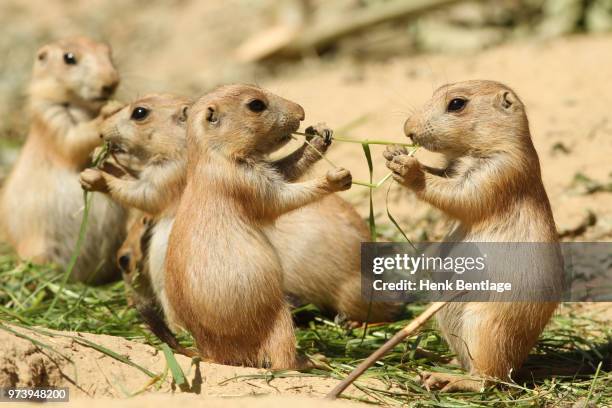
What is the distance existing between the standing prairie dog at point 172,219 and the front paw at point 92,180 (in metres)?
0.03

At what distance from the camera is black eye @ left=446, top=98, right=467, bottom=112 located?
6.29m

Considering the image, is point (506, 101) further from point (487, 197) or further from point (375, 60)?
point (375, 60)

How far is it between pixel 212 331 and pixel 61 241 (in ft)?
12.1

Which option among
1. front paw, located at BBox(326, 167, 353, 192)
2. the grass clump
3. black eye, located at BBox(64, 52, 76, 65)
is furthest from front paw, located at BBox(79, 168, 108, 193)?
black eye, located at BBox(64, 52, 76, 65)

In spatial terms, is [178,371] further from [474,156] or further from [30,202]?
[30,202]

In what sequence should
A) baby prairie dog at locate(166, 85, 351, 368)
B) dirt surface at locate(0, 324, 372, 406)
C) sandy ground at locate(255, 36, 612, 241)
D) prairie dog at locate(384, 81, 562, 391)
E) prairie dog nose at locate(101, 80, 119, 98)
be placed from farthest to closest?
sandy ground at locate(255, 36, 612, 241)
prairie dog nose at locate(101, 80, 119, 98)
prairie dog at locate(384, 81, 562, 391)
baby prairie dog at locate(166, 85, 351, 368)
dirt surface at locate(0, 324, 372, 406)

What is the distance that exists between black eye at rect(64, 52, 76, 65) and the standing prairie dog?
6.24 ft

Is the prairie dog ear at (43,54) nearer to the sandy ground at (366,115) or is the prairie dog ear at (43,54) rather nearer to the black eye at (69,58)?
→ the black eye at (69,58)

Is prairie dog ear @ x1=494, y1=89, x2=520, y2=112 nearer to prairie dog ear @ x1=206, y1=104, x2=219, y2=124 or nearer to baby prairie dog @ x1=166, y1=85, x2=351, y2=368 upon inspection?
baby prairie dog @ x1=166, y1=85, x2=351, y2=368

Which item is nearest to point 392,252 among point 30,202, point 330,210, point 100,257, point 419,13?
point 330,210

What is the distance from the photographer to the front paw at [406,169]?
20.0 feet

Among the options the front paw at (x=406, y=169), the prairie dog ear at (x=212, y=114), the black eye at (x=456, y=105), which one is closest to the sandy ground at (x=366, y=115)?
the black eye at (x=456, y=105)

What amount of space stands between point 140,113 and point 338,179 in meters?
2.05

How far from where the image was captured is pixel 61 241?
9.23 m
